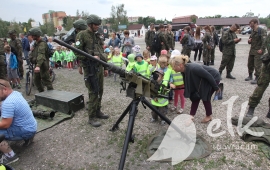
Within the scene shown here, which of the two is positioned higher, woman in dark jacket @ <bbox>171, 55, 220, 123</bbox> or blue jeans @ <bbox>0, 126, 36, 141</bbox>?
woman in dark jacket @ <bbox>171, 55, 220, 123</bbox>

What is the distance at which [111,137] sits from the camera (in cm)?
389

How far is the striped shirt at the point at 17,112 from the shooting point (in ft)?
9.97

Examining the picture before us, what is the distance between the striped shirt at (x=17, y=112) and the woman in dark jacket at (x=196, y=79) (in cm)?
269

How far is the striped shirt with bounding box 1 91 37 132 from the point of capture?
304cm

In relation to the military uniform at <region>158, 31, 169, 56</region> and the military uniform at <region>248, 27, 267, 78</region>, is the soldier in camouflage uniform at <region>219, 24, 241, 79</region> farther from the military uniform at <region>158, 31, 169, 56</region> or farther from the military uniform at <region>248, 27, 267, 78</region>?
the military uniform at <region>158, 31, 169, 56</region>

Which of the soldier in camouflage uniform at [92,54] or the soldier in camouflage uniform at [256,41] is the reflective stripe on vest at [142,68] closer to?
the soldier in camouflage uniform at [92,54]

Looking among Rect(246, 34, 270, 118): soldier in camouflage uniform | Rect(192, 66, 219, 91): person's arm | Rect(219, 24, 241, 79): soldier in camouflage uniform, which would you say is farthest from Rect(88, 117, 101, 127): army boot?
Rect(219, 24, 241, 79): soldier in camouflage uniform

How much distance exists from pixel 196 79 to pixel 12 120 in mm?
3297

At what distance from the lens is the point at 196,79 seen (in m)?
3.74

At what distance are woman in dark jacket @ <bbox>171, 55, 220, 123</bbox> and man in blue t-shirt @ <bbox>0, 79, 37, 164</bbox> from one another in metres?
2.72

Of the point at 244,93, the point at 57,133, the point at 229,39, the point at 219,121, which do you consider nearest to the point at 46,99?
the point at 57,133

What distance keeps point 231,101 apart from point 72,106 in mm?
4315

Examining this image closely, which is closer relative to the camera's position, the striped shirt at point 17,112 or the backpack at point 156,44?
the striped shirt at point 17,112

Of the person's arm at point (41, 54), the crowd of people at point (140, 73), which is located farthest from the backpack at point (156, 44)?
the person's arm at point (41, 54)
